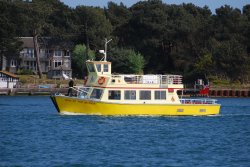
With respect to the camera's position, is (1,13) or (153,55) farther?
(153,55)

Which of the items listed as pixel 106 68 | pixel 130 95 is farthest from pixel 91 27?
pixel 130 95

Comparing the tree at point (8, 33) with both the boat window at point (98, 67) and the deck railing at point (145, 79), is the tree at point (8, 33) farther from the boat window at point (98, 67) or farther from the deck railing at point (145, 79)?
the deck railing at point (145, 79)

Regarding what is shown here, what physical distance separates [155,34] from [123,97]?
281 feet

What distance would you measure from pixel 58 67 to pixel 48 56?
682 cm

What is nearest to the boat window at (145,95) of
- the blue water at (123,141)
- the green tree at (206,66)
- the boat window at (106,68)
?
the blue water at (123,141)

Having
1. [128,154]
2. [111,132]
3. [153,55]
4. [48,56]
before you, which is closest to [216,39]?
[153,55]

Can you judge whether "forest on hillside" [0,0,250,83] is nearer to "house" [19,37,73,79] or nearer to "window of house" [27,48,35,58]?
"house" [19,37,73,79]

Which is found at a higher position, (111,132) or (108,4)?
(108,4)

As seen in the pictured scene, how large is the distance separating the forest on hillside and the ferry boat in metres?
64.2

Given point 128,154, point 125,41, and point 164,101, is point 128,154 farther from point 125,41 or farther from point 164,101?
point 125,41

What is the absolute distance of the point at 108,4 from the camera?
178 meters

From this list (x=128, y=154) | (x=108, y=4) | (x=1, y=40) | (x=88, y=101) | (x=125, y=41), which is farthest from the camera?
(x=108, y=4)

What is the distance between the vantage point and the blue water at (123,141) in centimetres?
3984

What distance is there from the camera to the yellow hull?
197ft
